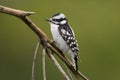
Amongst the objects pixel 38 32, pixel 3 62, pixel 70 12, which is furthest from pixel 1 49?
pixel 38 32

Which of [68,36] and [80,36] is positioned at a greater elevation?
[68,36]

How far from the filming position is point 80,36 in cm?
477

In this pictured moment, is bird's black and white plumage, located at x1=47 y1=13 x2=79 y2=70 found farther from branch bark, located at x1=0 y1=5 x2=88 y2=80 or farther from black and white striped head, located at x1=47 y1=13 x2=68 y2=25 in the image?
branch bark, located at x1=0 y1=5 x2=88 y2=80

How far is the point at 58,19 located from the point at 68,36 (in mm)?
138

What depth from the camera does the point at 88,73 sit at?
4363 millimetres

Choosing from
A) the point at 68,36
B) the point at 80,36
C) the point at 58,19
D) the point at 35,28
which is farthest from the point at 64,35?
the point at 80,36

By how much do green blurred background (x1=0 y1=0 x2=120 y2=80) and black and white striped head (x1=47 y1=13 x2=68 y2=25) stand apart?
1.50 meters

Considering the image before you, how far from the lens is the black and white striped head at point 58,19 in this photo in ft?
8.72

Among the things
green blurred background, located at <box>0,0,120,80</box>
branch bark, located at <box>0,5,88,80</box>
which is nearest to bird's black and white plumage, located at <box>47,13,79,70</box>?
branch bark, located at <box>0,5,88,80</box>

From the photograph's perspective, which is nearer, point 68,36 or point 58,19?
point 58,19

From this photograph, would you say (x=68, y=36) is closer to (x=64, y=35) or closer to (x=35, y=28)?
(x=64, y=35)

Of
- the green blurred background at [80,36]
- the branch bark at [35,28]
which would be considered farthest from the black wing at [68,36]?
the green blurred background at [80,36]

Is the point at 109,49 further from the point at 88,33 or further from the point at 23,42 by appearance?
the point at 23,42

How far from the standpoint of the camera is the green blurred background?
14.7ft
